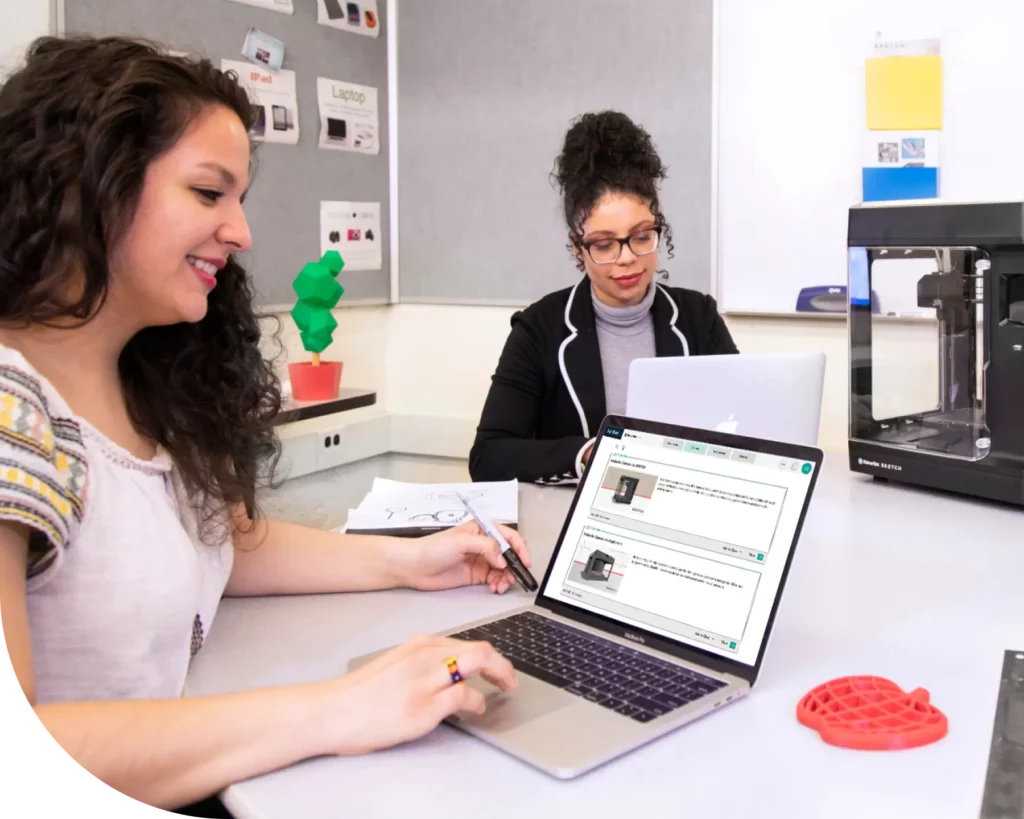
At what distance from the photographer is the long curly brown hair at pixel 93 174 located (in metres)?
0.90

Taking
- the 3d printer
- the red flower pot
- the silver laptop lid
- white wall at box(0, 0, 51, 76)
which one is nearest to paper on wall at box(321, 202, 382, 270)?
the red flower pot

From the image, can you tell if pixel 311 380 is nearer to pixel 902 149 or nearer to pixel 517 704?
pixel 902 149

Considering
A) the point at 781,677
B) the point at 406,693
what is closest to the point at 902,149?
the point at 781,677

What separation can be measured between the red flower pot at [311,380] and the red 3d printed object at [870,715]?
1.82 meters

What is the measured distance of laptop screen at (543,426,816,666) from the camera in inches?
34.5

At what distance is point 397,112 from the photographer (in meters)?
3.04

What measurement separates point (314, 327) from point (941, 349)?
57.3 inches

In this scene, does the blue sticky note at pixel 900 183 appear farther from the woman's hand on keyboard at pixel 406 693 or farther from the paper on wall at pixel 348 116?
the woman's hand on keyboard at pixel 406 693

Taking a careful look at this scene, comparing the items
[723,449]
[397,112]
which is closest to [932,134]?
[397,112]

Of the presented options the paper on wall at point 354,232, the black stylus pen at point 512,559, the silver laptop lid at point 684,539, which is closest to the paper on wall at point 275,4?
the paper on wall at point 354,232

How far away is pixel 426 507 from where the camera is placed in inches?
56.8

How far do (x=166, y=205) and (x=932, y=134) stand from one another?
197cm

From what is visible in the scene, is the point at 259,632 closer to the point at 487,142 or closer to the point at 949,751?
the point at 949,751

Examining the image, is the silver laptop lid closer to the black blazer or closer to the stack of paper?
the stack of paper
